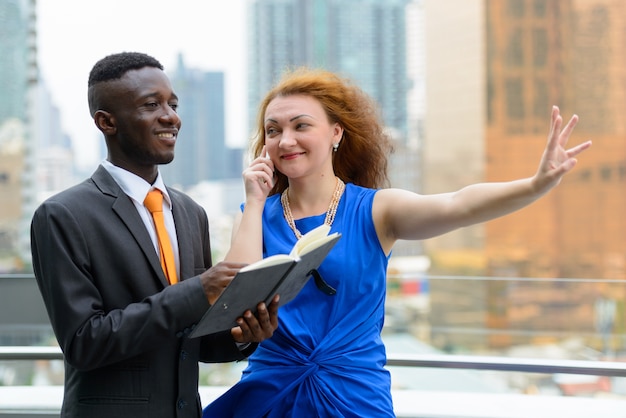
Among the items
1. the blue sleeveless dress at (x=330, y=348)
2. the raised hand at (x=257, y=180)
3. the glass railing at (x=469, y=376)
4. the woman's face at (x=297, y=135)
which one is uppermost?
the woman's face at (x=297, y=135)

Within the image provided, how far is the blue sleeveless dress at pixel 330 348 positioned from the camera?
1833 millimetres

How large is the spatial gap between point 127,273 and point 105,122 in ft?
1.09

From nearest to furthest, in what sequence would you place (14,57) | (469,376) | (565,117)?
(469,376) → (14,57) → (565,117)

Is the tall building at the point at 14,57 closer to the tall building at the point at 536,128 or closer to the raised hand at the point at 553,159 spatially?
the raised hand at the point at 553,159

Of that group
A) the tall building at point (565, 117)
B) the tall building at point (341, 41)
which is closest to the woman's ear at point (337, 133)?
the tall building at point (565, 117)

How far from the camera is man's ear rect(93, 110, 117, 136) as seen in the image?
1685 millimetres

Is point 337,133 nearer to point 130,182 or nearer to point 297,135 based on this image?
point 297,135

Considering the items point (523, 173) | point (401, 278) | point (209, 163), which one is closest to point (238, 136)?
point (209, 163)

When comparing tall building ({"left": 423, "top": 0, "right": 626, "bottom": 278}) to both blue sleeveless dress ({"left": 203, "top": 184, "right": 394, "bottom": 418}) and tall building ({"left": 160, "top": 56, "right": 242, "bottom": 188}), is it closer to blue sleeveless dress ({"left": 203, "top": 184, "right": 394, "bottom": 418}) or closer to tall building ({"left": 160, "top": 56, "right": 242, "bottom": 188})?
tall building ({"left": 160, "top": 56, "right": 242, "bottom": 188})

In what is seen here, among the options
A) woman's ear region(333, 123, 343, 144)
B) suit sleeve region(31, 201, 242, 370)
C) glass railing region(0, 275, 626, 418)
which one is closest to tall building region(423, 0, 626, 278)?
glass railing region(0, 275, 626, 418)

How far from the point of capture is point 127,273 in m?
1.62

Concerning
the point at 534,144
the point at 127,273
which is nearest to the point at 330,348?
the point at 127,273

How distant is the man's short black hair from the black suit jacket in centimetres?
20

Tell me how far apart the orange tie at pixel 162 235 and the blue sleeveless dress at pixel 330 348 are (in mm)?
305
